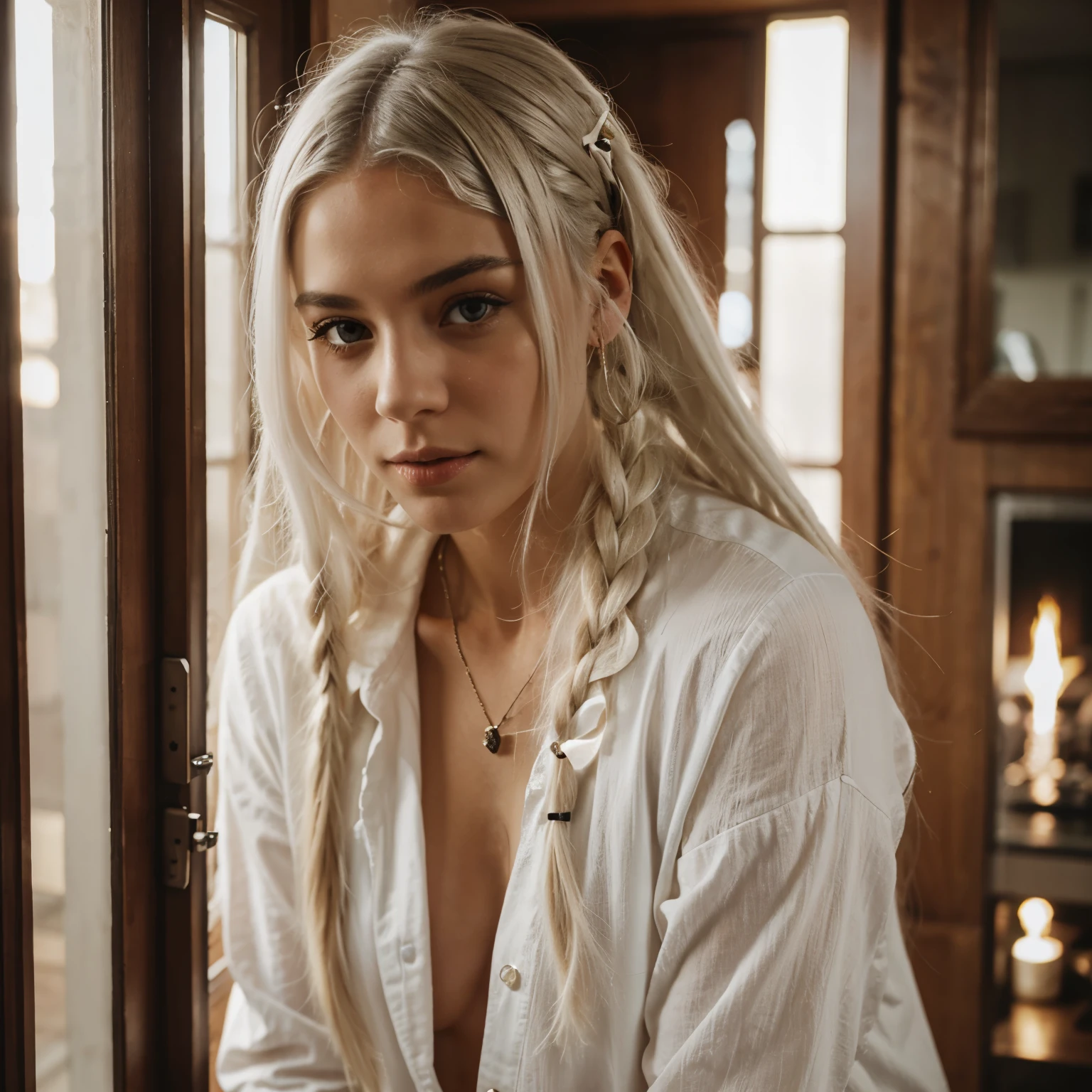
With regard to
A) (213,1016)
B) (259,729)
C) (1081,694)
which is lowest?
(213,1016)

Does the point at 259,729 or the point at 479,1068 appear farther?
the point at 259,729

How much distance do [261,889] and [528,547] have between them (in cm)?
44

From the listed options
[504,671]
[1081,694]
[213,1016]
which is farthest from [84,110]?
[1081,694]

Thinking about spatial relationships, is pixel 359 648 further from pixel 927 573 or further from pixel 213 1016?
pixel 927 573

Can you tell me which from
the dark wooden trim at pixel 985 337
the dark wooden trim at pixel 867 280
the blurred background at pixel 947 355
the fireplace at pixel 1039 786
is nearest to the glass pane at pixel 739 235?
the blurred background at pixel 947 355

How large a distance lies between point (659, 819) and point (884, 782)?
7.3 inches

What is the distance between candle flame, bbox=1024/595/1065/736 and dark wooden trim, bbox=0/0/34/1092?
188 cm

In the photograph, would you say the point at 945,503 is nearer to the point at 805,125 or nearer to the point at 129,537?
the point at 805,125

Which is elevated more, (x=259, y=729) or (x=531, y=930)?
(x=259, y=729)

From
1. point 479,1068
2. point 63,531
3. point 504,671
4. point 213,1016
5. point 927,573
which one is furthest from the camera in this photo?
point 927,573

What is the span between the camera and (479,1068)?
40.6 inches

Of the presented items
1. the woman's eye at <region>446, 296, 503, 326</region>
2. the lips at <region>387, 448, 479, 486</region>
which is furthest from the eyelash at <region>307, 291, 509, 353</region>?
the lips at <region>387, 448, 479, 486</region>

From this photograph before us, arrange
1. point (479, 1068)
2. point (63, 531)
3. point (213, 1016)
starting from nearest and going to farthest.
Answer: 1. point (63, 531)
2. point (479, 1068)
3. point (213, 1016)

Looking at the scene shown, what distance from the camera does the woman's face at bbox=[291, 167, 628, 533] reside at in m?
0.90
